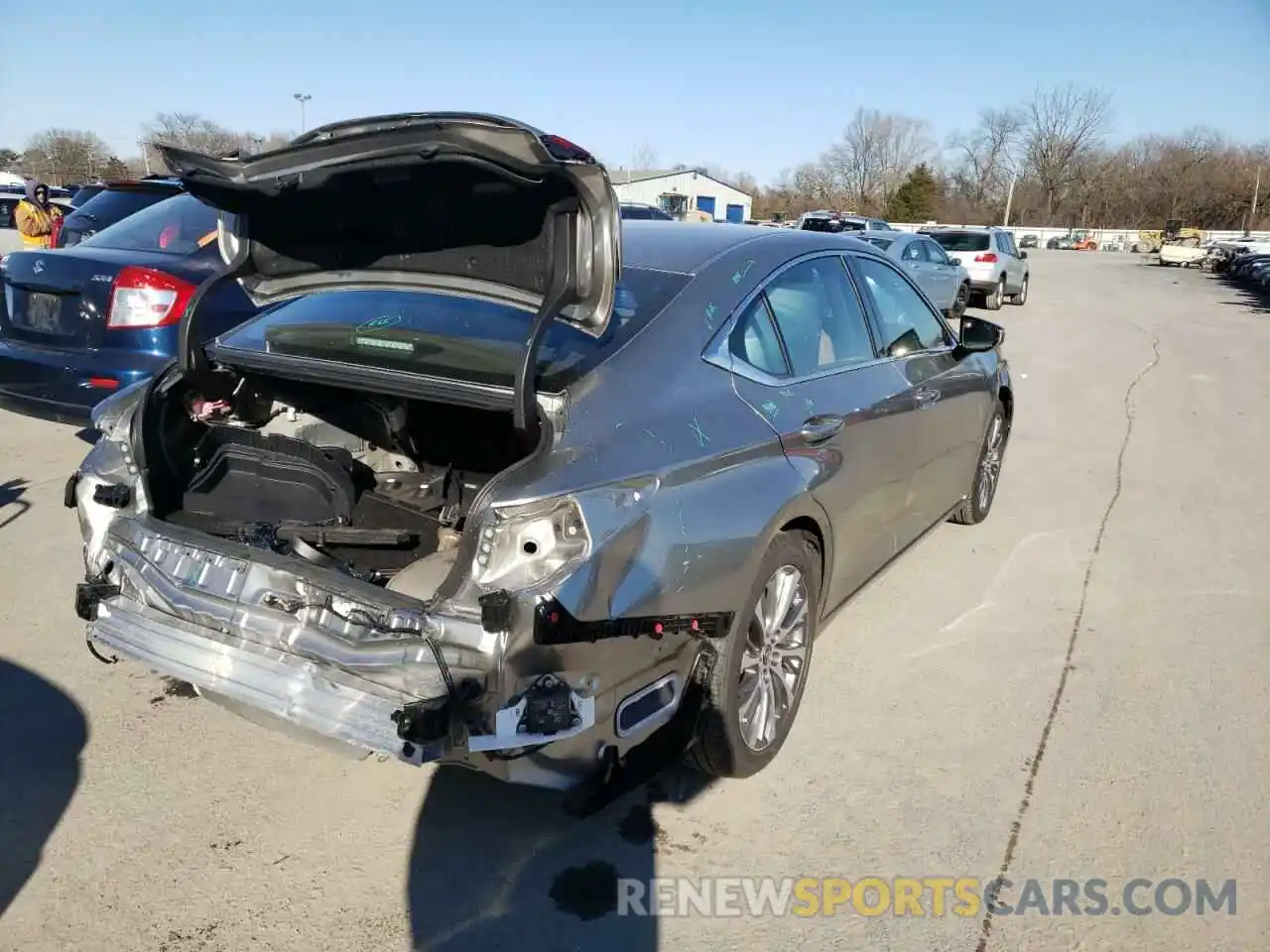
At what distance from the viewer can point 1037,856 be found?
293cm

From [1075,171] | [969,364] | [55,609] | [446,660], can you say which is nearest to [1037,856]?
[446,660]

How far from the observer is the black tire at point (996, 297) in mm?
19469

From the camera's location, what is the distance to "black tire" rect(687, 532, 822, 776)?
9.38 feet

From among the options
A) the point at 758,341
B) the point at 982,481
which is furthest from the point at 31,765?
the point at 982,481

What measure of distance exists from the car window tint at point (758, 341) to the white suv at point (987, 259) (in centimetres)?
1641

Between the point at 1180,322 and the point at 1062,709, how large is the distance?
17.6 m

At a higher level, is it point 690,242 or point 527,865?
point 690,242

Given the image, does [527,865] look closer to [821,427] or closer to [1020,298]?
[821,427]

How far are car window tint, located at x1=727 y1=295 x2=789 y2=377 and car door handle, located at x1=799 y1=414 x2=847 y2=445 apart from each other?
0.19 metres

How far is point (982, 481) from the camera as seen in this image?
5.76 meters

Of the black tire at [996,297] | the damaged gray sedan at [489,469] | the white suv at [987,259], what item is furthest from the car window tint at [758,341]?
the black tire at [996,297]

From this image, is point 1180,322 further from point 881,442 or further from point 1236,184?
point 1236,184

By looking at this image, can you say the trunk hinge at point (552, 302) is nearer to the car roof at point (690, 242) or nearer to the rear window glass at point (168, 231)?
the car roof at point (690, 242)

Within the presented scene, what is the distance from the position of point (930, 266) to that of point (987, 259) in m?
3.76
